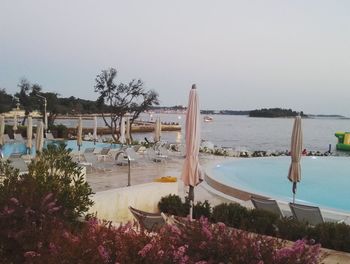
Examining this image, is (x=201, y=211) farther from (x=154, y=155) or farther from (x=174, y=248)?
(x=154, y=155)

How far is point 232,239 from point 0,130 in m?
13.6

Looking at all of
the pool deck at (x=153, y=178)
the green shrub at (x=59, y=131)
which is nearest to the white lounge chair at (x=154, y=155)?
the pool deck at (x=153, y=178)

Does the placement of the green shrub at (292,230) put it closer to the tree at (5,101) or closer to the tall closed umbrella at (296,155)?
the tall closed umbrella at (296,155)

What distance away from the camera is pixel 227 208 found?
7469 mm

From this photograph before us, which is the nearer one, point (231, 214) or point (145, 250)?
point (145, 250)

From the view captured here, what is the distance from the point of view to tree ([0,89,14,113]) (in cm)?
5577

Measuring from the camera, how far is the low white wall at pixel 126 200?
25.0 ft

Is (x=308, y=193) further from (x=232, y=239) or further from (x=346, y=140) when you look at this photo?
(x=346, y=140)

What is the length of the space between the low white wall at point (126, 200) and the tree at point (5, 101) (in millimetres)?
51790

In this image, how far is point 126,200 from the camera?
26.9 feet

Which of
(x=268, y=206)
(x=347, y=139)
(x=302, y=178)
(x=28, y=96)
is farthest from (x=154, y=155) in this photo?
(x=28, y=96)

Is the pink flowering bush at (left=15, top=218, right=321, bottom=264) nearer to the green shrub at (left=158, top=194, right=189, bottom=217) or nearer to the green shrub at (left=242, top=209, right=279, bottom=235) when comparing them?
the green shrub at (left=242, top=209, right=279, bottom=235)

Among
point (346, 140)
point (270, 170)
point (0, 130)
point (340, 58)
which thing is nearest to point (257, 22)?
point (270, 170)

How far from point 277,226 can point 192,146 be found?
1.91 m
